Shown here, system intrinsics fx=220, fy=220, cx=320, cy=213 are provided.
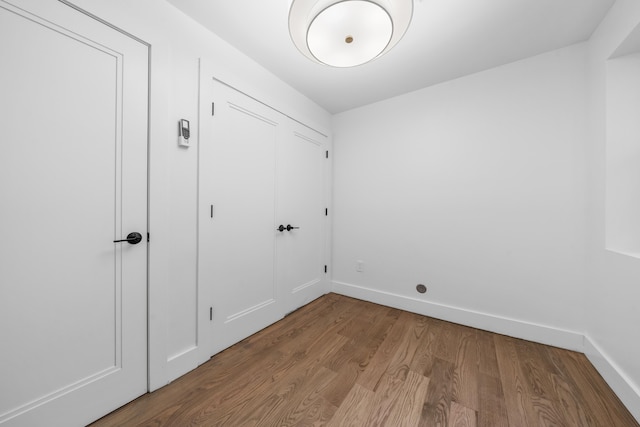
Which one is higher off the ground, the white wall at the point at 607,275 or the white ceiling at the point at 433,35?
the white ceiling at the point at 433,35

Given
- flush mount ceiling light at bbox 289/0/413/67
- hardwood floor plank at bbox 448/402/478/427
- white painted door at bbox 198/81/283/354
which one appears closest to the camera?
flush mount ceiling light at bbox 289/0/413/67

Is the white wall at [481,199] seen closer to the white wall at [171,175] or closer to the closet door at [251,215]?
the closet door at [251,215]

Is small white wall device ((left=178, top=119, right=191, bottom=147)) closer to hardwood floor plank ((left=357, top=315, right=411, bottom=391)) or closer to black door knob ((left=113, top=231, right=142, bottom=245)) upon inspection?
black door knob ((left=113, top=231, right=142, bottom=245))

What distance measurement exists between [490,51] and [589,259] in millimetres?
1876

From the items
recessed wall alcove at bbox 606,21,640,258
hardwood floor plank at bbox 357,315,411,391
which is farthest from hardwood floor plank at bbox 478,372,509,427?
recessed wall alcove at bbox 606,21,640,258

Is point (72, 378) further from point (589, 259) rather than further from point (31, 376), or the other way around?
point (589, 259)

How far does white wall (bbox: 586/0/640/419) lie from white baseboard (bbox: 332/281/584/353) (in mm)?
131

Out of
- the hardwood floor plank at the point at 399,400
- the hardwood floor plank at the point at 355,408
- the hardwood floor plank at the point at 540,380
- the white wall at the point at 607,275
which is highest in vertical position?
the white wall at the point at 607,275

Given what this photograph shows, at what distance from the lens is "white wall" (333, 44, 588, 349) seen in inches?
72.1

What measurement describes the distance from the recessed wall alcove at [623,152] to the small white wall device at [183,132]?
9.46 feet

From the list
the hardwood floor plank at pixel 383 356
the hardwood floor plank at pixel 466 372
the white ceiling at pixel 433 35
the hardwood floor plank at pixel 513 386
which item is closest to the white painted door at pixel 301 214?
the white ceiling at pixel 433 35

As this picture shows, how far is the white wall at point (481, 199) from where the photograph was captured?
6.00 ft

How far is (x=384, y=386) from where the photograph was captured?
1.43 m

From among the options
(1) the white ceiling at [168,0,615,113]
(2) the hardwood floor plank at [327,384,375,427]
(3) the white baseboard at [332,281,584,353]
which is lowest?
(2) the hardwood floor plank at [327,384,375,427]
